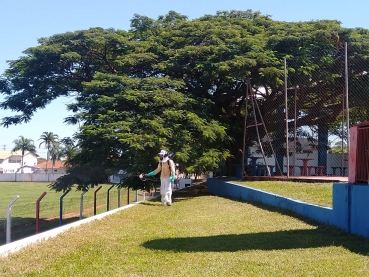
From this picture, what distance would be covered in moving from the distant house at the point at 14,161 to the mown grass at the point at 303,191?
87629mm

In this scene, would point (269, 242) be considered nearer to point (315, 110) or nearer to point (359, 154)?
point (359, 154)

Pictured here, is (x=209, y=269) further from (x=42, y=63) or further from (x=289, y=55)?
(x=42, y=63)

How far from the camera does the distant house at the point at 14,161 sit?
326 ft

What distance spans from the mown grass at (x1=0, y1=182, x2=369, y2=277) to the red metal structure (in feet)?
3.12

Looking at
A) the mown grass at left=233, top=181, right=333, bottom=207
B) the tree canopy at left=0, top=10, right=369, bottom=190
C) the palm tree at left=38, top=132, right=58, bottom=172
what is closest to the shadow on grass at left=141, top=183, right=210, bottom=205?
the tree canopy at left=0, top=10, right=369, bottom=190

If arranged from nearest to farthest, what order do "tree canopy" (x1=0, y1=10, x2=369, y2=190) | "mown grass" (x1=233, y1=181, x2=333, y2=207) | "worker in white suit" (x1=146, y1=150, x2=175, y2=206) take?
"mown grass" (x1=233, y1=181, x2=333, y2=207) < "worker in white suit" (x1=146, y1=150, x2=175, y2=206) < "tree canopy" (x1=0, y1=10, x2=369, y2=190)

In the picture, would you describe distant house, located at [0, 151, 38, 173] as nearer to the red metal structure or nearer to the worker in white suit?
the worker in white suit

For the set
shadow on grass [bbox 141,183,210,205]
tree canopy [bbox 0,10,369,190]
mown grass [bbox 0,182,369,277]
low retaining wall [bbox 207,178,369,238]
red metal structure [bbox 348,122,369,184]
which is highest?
tree canopy [bbox 0,10,369,190]

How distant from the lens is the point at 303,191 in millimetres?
13234

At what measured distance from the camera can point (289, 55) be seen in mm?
18625

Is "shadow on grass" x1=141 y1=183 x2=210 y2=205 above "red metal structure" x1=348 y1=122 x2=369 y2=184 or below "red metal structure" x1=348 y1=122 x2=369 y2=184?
below

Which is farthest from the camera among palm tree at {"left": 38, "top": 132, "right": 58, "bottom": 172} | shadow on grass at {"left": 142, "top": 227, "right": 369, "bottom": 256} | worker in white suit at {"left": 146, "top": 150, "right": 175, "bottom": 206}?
palm tree at {"left": 38, "top": 132, "right": 58, "bottom": 172}

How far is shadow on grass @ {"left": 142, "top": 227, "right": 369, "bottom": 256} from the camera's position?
7.18 meters

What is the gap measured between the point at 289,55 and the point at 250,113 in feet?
11.8
